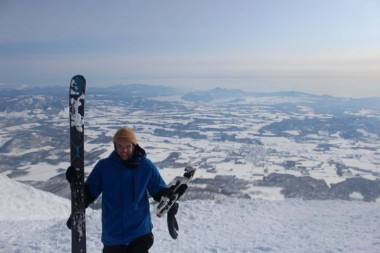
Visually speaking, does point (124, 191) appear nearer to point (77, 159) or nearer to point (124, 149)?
point (124, 149)

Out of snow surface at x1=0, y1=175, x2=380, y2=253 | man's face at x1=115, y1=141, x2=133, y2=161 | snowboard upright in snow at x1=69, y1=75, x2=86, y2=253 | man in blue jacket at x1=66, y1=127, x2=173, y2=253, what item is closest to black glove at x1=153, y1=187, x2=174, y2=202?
man in blue jacket at x1=66, y1=127, x2=173, y2=253

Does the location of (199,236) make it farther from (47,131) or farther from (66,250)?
(47,131)

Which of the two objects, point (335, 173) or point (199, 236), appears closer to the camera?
point (199, 236)

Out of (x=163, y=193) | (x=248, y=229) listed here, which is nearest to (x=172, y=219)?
(x=163, y=193)

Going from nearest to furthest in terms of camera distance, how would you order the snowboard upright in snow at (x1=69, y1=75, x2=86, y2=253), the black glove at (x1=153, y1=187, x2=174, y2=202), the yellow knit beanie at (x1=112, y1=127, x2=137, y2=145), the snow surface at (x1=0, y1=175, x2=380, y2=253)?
the yellow knit beanie at (x1=112, y1=127, x2=137, y2=145)
the black glove at (x1=153, y1=187, x2=174, y2=202)
the snowboard upright in snow at (x1=69, y1=75, x2=86, y2=253)
the snow surface at (x1=0, y1=175, x2=380, y2=253)

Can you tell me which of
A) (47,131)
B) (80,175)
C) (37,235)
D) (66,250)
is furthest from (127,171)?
(47,131)

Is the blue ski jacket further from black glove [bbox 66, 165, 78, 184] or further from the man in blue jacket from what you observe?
black glove [bbox 66, 165, 78, 184]

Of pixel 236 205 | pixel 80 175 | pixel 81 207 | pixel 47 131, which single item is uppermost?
pixel 80 175
